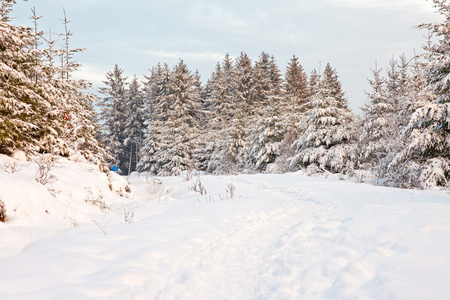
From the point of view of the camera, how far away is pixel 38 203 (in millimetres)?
4445

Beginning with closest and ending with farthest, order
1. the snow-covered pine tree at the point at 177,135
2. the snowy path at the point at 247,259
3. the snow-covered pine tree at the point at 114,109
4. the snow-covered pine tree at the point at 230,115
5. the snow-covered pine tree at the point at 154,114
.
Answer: the snowy path at the point at 247,259 < the snow-covered pine tree at the point at 230,115 < the snow-covered pine tree at the point at 177,135 < the snow-covered pine tree at the point at 154,114 < the snow-covered pine tree at the point at 114,109

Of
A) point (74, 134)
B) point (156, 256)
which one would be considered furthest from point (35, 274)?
point (74, 134)

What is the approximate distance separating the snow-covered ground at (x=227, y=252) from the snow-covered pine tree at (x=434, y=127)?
335 cm

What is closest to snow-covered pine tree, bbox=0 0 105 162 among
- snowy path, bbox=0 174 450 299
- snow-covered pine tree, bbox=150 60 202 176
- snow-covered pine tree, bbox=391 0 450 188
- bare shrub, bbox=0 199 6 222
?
bare shrub, bbox=0 199 6 222

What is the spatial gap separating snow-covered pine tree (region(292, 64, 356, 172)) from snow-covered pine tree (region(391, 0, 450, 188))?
6419 millimetres

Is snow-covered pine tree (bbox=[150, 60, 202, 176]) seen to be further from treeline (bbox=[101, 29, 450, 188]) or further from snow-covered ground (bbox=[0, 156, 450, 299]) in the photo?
snow-covered ground (bbox=[0, 156, 450, 299])

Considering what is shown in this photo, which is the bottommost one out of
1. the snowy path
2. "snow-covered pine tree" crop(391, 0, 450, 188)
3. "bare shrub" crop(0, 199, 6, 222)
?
the snowy path

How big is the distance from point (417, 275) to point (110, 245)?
346 centimetres

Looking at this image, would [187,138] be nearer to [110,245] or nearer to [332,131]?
[332,131]

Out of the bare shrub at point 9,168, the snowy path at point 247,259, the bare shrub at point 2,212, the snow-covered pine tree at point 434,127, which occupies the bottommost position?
the snowy path at point 247,259

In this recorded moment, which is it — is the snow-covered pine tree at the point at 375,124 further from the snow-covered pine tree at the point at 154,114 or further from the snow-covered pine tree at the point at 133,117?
the snow-covered pine tree at the point at 133,117

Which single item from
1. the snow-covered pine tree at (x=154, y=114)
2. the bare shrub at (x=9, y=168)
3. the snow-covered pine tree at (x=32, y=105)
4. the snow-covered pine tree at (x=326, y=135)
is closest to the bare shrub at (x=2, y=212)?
the bare shrub at (x=9, y=168)

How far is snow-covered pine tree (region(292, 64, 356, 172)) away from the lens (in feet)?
51.5

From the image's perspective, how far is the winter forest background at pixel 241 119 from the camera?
7648mm
